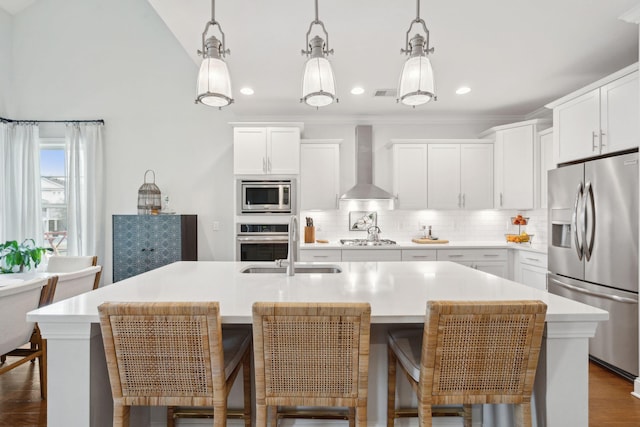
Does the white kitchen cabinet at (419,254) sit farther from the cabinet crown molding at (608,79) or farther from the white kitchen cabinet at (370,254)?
the cabinet crown molding at (608,79)

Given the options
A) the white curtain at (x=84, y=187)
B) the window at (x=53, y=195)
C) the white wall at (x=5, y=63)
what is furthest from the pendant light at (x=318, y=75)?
the white wall at (x=5, y=63)

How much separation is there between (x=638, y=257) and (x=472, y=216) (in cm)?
236

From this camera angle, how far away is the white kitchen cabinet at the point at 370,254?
4020 mm

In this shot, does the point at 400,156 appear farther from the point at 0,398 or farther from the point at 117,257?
the point at 0,398

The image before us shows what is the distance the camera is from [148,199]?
427 cm

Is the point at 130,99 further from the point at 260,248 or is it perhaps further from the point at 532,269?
the point at 532,269

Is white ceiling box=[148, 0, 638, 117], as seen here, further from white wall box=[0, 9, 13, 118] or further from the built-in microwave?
white wall box=[0, 9, 13, 118]

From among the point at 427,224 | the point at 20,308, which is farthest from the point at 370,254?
the point at 20,308

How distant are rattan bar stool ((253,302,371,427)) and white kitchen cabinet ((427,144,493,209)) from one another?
3.58 metres

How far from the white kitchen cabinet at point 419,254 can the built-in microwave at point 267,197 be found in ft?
4.86

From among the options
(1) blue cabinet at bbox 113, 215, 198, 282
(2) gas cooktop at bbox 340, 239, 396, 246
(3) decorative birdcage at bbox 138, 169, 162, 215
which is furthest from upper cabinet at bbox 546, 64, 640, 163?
(3) decorative birdcage at bbox 138, 169, 162, 215

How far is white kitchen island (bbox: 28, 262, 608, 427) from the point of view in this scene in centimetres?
130

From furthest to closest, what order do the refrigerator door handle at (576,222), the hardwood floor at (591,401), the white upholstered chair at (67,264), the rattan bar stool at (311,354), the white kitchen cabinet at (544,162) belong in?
the white kitchen cabinet at (544,162) → the white upholstered chair at (67,264) → the refrigerator door handle at (576,222) → the hardwood floor at (591,401) → the rattan bar stool at (311,354)

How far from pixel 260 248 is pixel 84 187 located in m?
2.58
